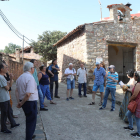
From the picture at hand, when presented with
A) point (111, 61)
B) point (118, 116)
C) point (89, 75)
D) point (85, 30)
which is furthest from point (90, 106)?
point (111, 61)

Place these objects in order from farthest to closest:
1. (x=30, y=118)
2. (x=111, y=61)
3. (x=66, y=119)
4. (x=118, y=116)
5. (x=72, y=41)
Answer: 1. (x=111, y=61)
2. (x=72, y=41)
3. (x=118, y=116)
4. (x=66, y=119)
5. (x=30, y=118)

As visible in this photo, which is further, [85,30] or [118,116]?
[85,30]

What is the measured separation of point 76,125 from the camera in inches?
151

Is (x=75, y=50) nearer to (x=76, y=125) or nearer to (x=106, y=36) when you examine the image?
(x=106, y=36)

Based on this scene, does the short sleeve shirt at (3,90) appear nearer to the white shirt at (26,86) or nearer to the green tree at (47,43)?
the white shirt at (26,86)

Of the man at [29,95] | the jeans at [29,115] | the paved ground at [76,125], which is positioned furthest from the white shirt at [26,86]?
the paved ground at [76,125]

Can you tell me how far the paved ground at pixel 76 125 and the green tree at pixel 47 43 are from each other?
1735cm

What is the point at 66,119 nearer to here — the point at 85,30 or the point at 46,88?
the point at 46,88

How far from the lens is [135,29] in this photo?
30.7 ft

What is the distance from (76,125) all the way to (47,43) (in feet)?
64.8

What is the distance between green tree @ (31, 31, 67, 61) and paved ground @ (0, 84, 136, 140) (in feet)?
56.9

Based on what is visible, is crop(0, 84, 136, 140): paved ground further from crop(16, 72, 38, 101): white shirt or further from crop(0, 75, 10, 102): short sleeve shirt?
crop(16, 72, 38, 101): white shirt

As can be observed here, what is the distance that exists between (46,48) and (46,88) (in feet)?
56.3

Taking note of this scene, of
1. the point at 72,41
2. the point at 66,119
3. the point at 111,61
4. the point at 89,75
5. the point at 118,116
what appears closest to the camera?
the point at 66,119
